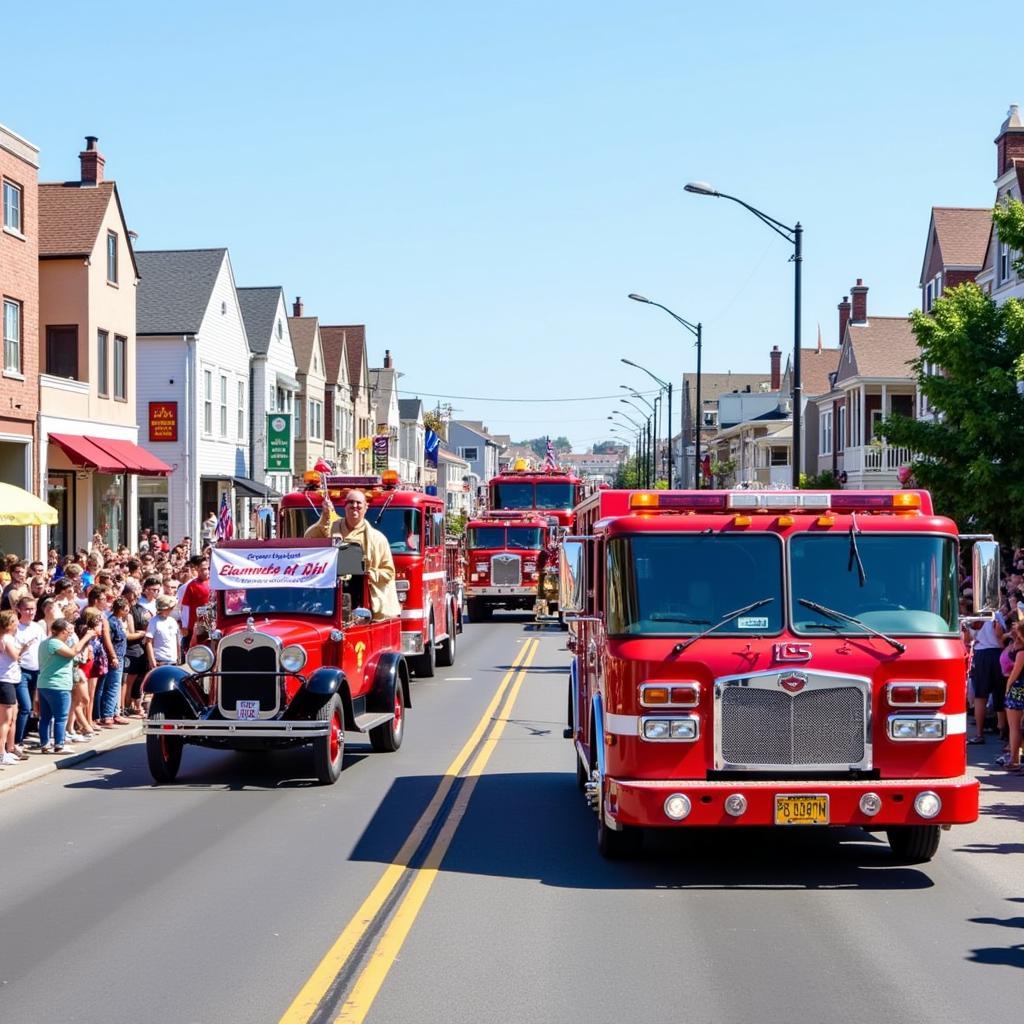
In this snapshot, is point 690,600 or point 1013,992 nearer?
point 1013,992

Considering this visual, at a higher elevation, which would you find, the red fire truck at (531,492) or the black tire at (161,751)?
the red fire truck at (531,492)

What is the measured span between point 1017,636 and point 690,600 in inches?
238

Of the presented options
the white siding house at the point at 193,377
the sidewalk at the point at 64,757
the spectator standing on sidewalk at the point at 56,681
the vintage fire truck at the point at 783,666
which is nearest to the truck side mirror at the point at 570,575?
the vintage fire truck at the point at 783,666

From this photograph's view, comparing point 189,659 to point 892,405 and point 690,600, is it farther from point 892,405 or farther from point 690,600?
point 892,405

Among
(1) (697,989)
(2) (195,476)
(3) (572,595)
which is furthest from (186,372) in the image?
(1) (697,989)

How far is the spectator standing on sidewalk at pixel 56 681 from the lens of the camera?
14867 millimetres

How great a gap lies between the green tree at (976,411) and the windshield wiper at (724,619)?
54.3 ft

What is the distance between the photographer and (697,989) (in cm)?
712

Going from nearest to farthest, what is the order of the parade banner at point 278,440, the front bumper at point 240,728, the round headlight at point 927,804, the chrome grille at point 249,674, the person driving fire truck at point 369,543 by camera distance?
the round headlight at point 927,804
the front bumper at point 240,728
the chrome grille at point 249,674
the person driving fire truck at point 369,543
the parade banner at point 278,440

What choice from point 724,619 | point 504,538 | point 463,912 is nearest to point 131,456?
point 504,538

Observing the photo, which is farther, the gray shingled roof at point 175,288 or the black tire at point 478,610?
the gray shingled roof at point 175,288

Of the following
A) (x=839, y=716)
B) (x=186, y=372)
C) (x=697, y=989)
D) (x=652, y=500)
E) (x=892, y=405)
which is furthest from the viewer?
(x=892, y=405)

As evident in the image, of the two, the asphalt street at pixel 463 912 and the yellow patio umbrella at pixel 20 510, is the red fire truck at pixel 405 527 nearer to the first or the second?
the yellow patio umbrella at pixel 20 510

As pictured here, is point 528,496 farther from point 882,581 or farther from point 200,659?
point 882,581
